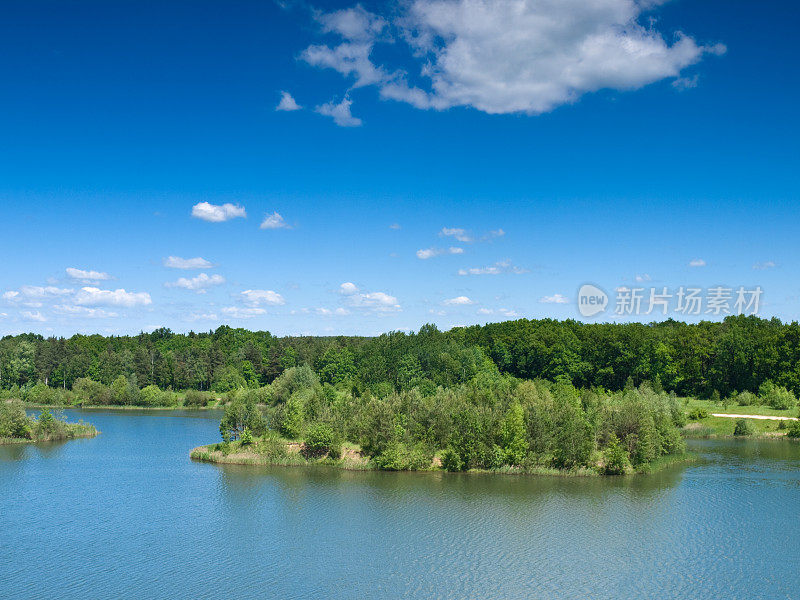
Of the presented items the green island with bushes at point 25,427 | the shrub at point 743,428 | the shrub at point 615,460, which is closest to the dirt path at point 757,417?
the shrub at point 743,428

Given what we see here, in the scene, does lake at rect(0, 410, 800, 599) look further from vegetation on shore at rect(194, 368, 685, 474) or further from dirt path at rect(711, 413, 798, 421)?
dirt path at rect(711, 413, 798, 421)

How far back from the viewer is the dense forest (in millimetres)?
103125

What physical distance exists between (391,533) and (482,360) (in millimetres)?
71728

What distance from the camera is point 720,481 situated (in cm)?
5584

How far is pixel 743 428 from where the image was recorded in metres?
81.6

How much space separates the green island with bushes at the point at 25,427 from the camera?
77375 millimetres

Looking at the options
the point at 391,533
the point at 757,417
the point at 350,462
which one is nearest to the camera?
the point at 391,533

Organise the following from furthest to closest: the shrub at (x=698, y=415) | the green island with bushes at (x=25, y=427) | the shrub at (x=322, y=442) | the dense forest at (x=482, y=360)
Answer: the dense forest at (x=482, y=360) < the shrub at (x=698, y=415) < the green island with bushes at (x=25, y=427) < the shrub at (x=322, y=442)

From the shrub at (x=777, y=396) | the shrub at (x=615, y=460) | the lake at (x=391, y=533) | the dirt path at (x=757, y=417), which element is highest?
the shrub at (x=777, y=396)

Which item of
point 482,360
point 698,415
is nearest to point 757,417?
point 698,415

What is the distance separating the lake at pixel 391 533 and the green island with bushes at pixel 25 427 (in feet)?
47.6

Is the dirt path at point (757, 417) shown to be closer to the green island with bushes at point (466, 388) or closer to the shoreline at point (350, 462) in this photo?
the green island with bushes at point (466, 388)

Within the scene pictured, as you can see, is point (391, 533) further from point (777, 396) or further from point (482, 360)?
point (777, 396)

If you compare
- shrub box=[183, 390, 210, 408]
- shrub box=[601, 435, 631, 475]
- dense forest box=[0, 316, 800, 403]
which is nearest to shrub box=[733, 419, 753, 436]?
dense forest box=[0, 316, 800, 403]
